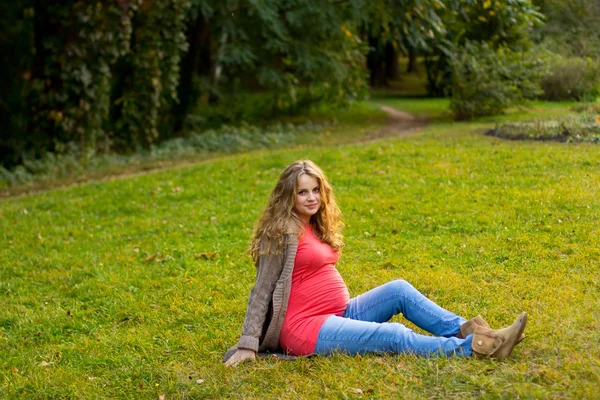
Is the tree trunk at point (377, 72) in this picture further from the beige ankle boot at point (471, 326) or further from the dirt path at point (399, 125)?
the beige ankle boot at point (471, 326)

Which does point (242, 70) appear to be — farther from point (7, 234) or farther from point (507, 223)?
point (507, 223)

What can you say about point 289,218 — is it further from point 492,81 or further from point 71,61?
point 492,81

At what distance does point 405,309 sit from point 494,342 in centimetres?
64

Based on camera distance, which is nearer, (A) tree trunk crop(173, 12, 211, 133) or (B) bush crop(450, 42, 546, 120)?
(B) bush crop(450, 42, 546, 120)

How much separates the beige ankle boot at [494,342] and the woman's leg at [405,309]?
0.21m

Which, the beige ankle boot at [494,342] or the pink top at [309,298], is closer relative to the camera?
the beige ankle boot at [494,342]

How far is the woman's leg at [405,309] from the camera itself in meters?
4.55

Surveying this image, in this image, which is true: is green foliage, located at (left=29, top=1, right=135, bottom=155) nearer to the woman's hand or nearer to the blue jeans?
the woman's hand

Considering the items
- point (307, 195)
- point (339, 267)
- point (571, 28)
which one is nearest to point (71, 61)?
point (339, 267)

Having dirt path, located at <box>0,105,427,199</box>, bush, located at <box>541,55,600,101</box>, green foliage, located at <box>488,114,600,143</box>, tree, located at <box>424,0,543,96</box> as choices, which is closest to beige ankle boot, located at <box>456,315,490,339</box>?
green foliage, located at <box>488,114,600,143</box>

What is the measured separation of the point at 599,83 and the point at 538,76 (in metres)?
2.75

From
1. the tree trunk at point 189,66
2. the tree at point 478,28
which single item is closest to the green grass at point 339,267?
the tree at point 478,28

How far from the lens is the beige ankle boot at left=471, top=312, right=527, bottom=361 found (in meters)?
4.25

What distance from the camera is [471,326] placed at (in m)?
4.38
